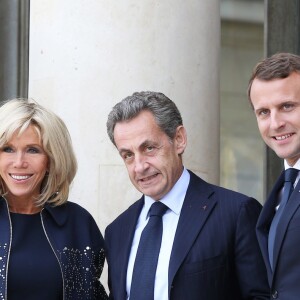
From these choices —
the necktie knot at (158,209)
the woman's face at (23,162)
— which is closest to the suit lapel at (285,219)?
the necktie knot at (158,209)

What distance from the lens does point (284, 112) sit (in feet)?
13.5

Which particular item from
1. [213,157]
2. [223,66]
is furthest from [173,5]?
[223,66]

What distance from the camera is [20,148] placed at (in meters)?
4.66

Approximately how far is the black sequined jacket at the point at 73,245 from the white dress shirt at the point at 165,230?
334mm

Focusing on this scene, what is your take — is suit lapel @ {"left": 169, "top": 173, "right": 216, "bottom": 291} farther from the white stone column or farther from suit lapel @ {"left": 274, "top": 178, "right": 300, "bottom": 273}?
the white stone column

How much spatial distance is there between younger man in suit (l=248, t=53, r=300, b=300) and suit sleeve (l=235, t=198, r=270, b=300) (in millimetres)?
156

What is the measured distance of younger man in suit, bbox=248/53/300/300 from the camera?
12.9 feet

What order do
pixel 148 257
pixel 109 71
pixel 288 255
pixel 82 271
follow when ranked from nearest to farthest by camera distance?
pixel 288 255
pixel 148 257
pixel 82 271
pixel 109 71

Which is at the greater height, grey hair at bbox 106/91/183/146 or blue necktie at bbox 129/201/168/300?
grey hair at bbox 106/91/183/146

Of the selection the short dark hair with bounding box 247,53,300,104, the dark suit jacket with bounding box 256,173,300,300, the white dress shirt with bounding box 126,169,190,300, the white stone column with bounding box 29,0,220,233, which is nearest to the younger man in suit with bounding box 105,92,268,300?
the white dress shirt with bounding box 126,169,190,300

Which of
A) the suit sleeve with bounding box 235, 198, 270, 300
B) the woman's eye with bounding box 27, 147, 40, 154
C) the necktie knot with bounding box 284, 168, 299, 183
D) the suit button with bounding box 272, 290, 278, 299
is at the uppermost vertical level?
the woman's eye with bounding box 27, 147, 40, 154

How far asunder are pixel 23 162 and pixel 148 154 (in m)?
0.63

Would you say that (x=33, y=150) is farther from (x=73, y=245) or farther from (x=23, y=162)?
(x=73, y=245)

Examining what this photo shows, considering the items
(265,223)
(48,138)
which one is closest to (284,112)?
(265,223)
